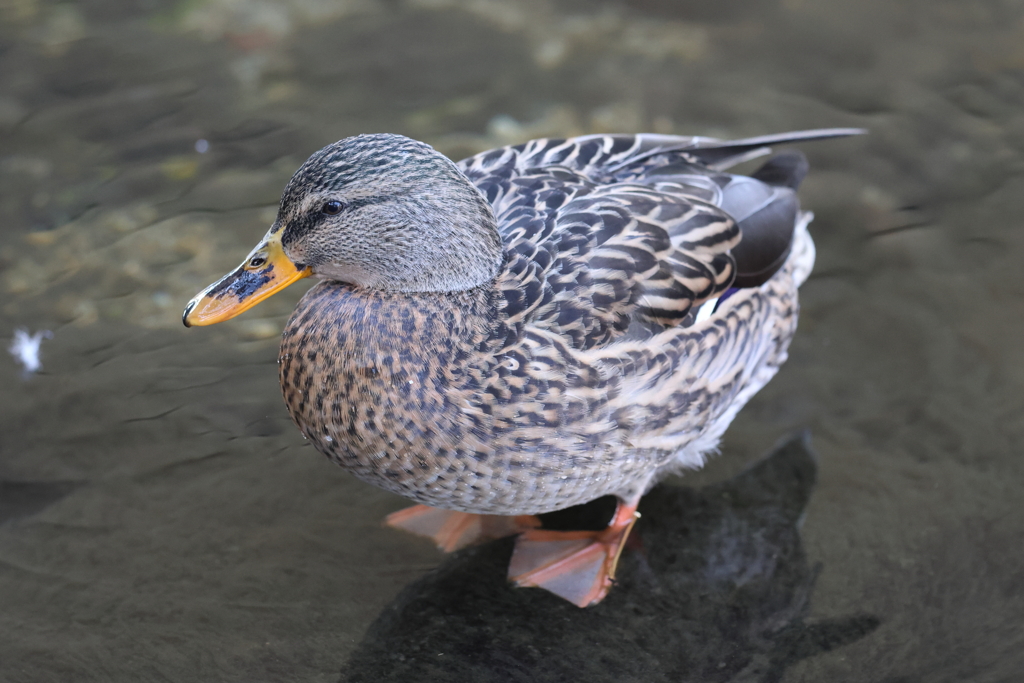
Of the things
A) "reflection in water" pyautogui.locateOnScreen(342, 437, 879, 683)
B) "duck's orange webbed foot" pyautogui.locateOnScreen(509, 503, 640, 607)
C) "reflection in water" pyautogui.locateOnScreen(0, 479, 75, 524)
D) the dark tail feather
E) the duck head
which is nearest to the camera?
the duck head

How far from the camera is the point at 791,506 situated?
12.3ft

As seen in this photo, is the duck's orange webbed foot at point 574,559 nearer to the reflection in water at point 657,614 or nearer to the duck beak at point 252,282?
the reflection in water at point 657,614

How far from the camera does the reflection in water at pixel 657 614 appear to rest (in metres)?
3.20

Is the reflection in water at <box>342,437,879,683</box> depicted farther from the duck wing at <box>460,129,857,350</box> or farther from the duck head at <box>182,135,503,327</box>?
the duck head at <box>182,135,503,327</box>

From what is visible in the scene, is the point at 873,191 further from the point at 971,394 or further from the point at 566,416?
the point at 566,416

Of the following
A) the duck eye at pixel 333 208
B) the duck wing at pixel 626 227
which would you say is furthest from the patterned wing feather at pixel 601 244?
the duck eye at pixel 333 208

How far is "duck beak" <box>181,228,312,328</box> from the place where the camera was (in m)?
2.98

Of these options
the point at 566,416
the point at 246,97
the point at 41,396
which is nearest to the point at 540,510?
the point at 566,416

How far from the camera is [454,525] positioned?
3.73 m

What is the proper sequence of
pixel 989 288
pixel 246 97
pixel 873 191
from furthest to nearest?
pixel 246 97, pixel 873 191, pixel 989 288

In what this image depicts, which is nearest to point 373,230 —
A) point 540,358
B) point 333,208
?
point 333,208

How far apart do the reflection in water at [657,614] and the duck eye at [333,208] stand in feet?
4.44

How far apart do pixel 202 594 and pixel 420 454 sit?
41.0 inches

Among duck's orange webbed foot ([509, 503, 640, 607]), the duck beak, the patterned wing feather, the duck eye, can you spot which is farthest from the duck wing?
duck's orange webbed foot ([509, 503, 640, 607])
